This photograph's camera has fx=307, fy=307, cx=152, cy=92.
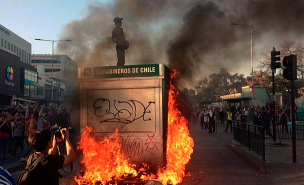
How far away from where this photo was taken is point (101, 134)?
17.2 feet

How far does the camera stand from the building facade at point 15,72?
34.8 metres

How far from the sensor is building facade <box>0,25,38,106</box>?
114ft

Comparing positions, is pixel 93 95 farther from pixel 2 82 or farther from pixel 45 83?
pixel 45 83

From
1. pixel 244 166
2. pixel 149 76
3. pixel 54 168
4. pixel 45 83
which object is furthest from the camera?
pixel 45 83

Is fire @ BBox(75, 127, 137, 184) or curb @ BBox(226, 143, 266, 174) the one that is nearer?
fire @ BBox(75, 127, 137, 184)

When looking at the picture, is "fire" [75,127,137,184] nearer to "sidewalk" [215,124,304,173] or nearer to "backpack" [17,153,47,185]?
"backpack" [17,153,47,185]

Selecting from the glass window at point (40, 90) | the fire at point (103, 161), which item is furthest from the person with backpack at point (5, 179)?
the glass window at point (40, 90)

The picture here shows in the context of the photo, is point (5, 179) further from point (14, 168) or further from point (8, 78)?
point (8, 78)

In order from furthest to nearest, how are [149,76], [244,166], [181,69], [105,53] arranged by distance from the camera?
1. [105,53]
2. [181,69]
3. [244,166]
4. [149,76]

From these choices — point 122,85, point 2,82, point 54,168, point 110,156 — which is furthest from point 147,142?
point 2,82

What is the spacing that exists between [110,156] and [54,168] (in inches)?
101

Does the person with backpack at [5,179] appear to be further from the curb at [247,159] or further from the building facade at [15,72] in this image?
the building facade at [15,72]

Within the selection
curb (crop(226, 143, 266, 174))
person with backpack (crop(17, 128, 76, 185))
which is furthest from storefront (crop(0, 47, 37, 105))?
person with backpack (crop(17, 128, 76, 185))

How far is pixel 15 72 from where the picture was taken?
37969 millimetres
